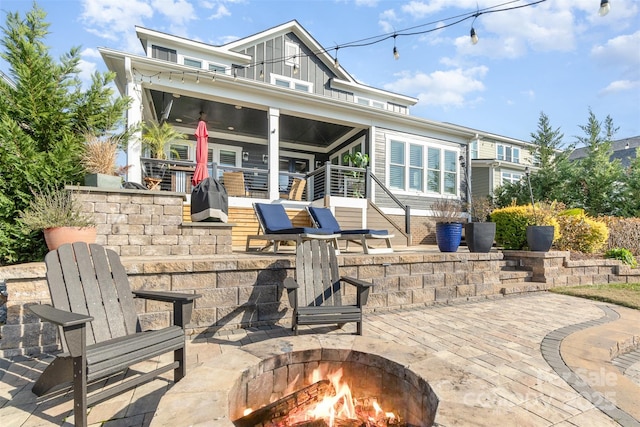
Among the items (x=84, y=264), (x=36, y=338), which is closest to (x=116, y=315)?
(x=84, y=264)

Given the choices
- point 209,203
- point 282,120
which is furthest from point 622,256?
point 282,120

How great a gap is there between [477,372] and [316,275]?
157 centimetres

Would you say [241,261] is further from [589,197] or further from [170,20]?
[589,197]

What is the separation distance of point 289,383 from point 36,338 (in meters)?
2.27

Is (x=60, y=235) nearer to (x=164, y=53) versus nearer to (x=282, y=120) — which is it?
(x=282, y=120)

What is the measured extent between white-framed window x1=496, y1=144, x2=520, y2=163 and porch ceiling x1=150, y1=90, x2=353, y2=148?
42.0 ft

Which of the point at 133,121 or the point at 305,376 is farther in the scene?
the point at 133,121

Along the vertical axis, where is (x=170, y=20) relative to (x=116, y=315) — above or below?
above

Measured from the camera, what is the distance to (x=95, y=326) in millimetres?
2016

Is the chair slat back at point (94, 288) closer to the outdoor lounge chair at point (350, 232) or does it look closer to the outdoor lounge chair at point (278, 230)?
the outdoor lounge chair at point (278, 230)

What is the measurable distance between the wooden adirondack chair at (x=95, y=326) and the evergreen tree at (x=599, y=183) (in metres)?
14.0

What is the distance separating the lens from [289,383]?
6.16 feet

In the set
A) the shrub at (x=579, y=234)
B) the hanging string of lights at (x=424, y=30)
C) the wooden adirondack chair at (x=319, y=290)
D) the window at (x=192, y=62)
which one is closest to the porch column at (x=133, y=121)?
the hanging string of lights at (x=424, y=30)

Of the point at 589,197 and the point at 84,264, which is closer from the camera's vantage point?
the point at 84,264
